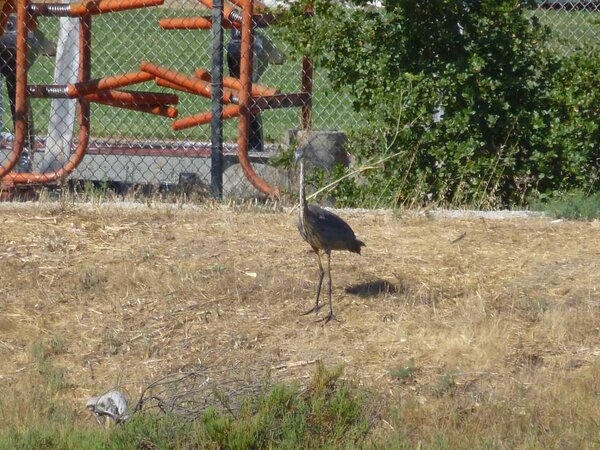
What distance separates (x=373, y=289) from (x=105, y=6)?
12.9 feet

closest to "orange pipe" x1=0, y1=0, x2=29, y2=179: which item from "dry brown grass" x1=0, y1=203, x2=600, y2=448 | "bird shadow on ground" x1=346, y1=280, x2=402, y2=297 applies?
"dry brown grass" x1=0, y1=203, x2=600, y2=448

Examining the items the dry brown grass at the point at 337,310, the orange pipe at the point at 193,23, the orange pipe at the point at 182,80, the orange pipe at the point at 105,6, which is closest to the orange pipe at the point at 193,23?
the orange pipe at the point at 193,23

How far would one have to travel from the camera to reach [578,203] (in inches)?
322

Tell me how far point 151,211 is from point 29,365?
2.10m

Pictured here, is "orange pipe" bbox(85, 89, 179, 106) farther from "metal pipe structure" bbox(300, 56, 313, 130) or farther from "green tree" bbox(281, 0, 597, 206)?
"green tree" bbox(281, 0, 597, 206)

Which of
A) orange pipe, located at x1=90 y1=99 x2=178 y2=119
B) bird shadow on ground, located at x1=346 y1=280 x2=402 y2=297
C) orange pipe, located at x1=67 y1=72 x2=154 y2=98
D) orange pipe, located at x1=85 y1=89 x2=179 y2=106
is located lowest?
bird shadow on ground, located at x1=346 y1=280 x2=402 y2=297

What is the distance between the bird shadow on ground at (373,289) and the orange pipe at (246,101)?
7.30 ft

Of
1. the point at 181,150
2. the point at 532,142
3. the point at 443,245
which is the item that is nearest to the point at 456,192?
the point at 532,142

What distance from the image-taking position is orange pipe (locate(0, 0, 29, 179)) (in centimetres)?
912

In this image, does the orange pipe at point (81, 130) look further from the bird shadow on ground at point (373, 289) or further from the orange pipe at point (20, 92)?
the bird shadow on ground at point (373, 289)

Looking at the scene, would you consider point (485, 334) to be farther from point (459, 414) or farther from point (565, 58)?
point (565, 58)

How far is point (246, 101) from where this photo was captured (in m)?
9.09

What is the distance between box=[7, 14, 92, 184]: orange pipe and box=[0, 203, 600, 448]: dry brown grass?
1386mm

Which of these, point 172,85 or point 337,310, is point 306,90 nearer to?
point 172,85
